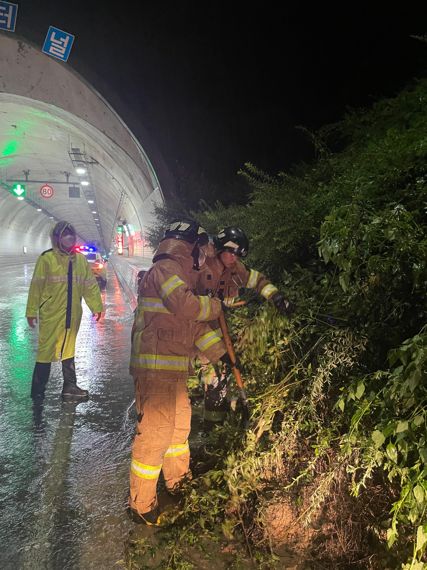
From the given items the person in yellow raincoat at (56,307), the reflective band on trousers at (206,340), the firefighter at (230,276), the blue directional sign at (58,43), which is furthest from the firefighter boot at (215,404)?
the blue directional sign at (58,43)

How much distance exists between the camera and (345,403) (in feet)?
6.81

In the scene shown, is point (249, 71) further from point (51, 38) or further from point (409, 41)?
point (51, 38)

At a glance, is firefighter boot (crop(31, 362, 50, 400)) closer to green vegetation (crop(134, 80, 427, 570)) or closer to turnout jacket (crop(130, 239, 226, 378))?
turnout jacket (crop(130, 239, 226, 378))

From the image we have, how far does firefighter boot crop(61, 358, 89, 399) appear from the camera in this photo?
457 centimetres

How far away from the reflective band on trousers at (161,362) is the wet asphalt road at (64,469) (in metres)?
1.00

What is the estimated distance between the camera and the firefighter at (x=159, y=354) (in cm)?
246

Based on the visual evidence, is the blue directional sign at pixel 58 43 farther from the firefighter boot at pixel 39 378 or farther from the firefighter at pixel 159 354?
the firefighter at pixel 159 354

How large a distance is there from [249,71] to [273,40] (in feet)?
2.21

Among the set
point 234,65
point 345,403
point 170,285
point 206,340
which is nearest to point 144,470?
point 206,340

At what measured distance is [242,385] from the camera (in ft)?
9.04

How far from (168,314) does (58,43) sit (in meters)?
8.95

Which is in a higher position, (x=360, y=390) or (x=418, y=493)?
(x=360, y=390)

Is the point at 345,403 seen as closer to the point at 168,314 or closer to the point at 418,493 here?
the point at 418,493

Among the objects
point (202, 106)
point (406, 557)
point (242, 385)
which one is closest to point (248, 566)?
point (406, 557)
